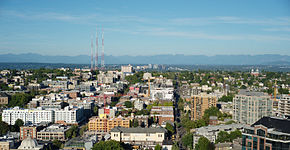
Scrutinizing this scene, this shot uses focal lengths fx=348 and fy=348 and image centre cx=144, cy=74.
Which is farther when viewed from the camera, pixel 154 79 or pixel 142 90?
pixel 154 79

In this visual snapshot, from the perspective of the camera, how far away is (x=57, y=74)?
146 ft

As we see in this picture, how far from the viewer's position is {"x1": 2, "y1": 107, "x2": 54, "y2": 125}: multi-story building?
20750 mm

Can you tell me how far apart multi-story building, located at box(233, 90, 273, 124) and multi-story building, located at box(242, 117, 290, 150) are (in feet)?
25.7

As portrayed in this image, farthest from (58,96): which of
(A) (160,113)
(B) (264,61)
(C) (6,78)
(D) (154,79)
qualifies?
(B) (264,61)

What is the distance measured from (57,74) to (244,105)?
30274 millimetres

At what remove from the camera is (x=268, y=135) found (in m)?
10.3

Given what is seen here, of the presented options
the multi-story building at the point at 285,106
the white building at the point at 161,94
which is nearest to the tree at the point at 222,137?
the multi-story building at the point at 285,106

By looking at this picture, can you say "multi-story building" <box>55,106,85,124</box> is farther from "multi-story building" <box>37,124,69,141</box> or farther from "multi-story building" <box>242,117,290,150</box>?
"multi-story building" <box>242,117,290,150</box>

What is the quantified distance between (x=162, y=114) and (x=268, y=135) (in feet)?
40.6

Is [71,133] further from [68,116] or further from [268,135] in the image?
[268,135]

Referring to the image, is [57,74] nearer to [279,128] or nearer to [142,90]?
[142,90]

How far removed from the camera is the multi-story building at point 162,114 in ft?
69.5

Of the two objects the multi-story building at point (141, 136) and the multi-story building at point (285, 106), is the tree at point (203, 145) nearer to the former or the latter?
the multi-story building at point (141, 136)

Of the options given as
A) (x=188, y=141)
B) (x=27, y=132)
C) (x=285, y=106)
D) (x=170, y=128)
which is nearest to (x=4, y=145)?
(x=27, y=132)
